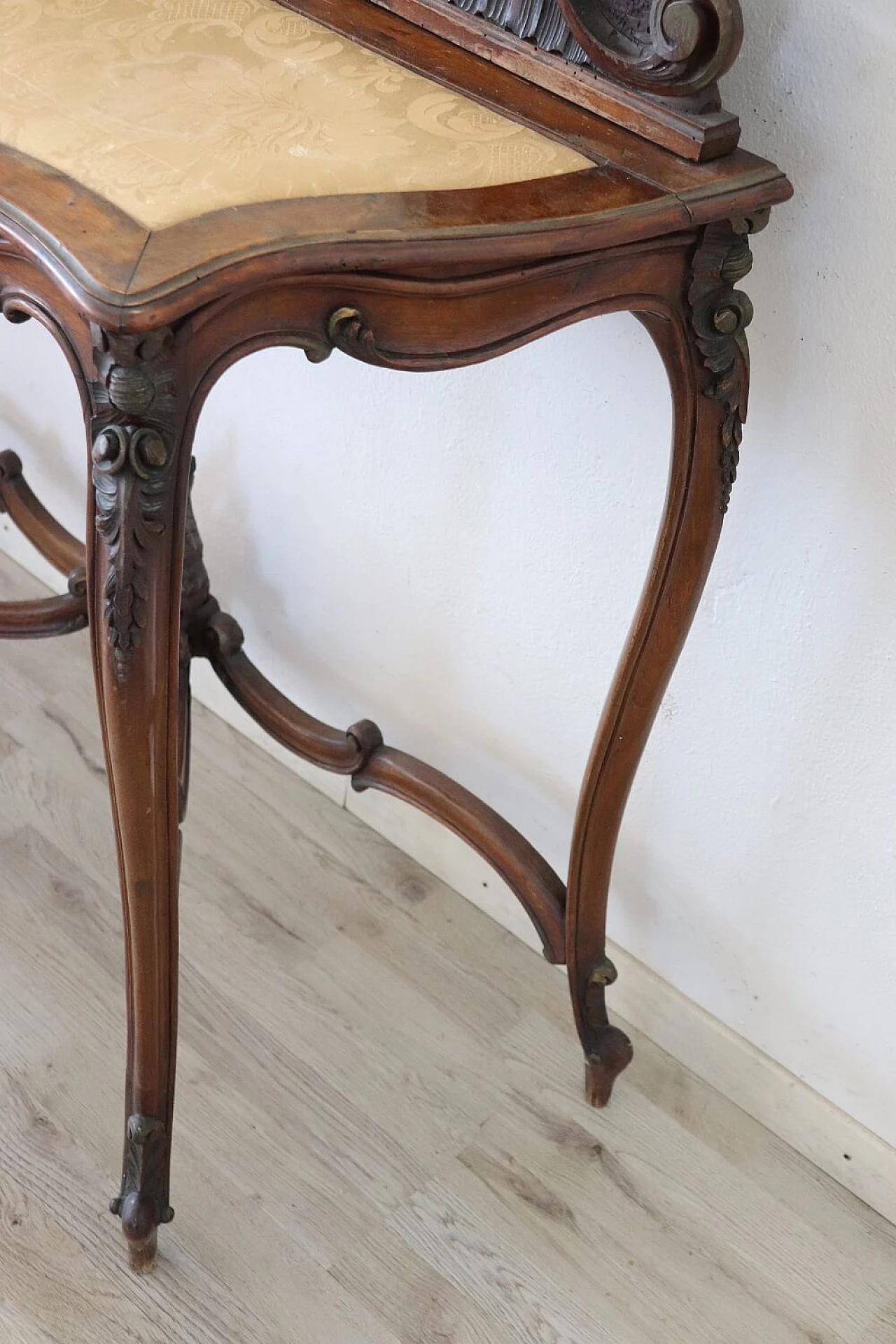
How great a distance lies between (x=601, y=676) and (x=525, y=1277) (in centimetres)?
47

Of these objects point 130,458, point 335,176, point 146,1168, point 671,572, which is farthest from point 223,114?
point 146,1168

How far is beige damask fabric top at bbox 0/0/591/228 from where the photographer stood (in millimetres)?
717

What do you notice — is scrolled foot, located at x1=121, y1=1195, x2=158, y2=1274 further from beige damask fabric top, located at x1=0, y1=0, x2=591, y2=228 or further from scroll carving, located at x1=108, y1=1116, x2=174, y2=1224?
beige damask fabric top, located at x1=0, y1=0, x2=591, y2=228

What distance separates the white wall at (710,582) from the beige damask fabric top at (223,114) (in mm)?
214

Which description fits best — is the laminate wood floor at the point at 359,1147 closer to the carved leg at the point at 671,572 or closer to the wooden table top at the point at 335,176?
the carved leg at the point at 671,572

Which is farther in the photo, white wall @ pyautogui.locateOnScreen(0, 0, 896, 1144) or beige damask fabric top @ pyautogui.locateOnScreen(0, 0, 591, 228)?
white wall @ pyautogui.locateOnScreen(0, 0, 896, 1144)

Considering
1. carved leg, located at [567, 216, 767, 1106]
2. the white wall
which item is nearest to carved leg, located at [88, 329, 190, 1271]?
carved leg, located at [567, 216, 767, 1106]

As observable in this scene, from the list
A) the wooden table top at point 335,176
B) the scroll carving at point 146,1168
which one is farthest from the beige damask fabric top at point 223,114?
the scroll carving at point 146,1168

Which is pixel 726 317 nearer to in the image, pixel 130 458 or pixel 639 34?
pixel 639 34

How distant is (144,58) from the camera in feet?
2.73

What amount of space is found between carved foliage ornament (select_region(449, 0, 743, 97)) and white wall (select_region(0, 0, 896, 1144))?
121 mm

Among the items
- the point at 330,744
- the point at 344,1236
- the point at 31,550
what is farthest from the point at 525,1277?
the point at 31,550

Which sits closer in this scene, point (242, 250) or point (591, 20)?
point (242, 250)

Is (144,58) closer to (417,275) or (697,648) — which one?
(417,275)
